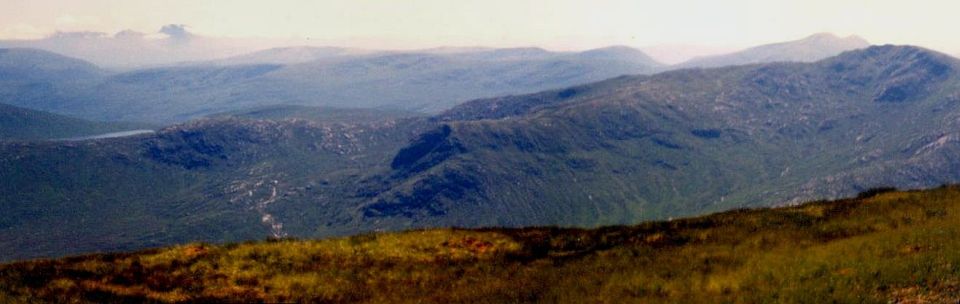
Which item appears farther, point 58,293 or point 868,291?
point 58,293

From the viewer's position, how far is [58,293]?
25000mm

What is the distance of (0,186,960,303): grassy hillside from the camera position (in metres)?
23.4

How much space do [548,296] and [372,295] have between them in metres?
7.64

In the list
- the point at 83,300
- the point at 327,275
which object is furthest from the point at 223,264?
the point at 83,300

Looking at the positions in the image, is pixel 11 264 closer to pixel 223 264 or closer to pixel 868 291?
pixel 223 264

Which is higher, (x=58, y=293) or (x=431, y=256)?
(x=58, y=293)

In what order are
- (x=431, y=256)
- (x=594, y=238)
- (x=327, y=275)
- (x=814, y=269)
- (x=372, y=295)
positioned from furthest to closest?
1. (x=594, y=238)
2. (x=431, y=256)
3. (x=327, y=275)
4. (x=372, y=295)
5. (x=814, y=269)

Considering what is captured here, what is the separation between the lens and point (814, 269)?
2448cm

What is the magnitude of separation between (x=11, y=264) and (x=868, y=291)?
126ft

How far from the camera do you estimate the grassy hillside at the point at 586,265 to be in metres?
23.4

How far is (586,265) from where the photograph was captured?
99.1ft

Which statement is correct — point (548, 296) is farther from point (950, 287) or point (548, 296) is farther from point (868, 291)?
point (950, 287)

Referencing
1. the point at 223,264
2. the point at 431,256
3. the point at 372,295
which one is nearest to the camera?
the point at 372,295

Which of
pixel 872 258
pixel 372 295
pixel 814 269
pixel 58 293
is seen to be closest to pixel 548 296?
pixel 372 295
